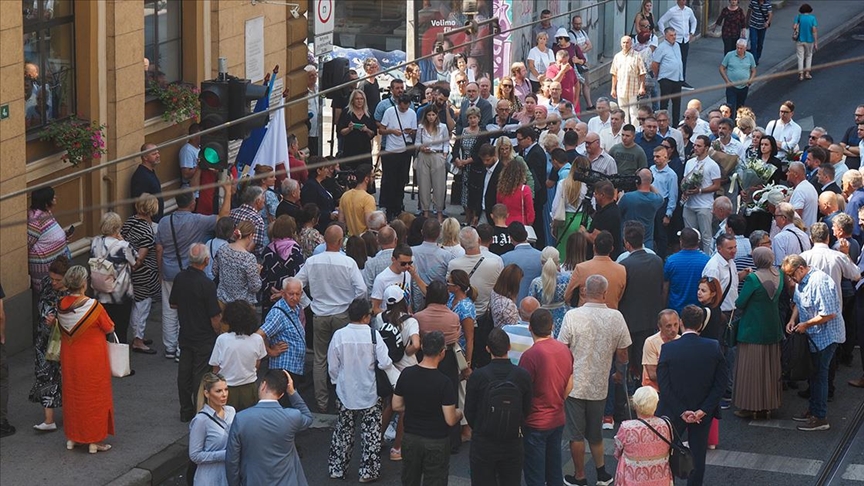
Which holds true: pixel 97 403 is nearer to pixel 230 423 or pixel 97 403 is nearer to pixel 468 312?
pixel 230 423

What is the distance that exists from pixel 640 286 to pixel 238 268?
3.60 metres

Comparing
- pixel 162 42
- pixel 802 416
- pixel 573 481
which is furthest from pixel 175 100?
pixel 802 416

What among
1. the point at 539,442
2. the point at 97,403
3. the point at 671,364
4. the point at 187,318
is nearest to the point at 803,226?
the point at 671,364

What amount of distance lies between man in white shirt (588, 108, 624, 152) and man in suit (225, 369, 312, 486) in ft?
29.1

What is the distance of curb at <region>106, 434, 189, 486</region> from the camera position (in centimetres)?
1099

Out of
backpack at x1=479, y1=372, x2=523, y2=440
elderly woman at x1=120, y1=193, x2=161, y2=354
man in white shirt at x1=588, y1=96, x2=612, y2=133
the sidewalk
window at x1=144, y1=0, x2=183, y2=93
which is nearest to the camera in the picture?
backpack at x1=479, y1=372, x2=523, y2=440

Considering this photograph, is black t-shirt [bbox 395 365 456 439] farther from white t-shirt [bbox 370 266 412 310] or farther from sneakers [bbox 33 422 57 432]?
sneakers [bbox 33 422 57 432]

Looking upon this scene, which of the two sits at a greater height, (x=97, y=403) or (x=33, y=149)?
(x=33, y=149)

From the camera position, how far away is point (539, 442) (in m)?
10.3

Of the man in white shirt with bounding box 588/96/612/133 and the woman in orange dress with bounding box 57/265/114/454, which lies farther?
the man in white shirt with bounding box 588/96/612/133

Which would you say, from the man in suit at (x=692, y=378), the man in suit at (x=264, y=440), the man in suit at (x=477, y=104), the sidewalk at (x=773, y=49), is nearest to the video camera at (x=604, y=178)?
the man in suit at (x=477, y=104)

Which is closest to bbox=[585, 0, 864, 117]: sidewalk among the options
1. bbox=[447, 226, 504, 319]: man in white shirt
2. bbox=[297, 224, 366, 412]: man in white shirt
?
bbox=[447, 226, 504, 319]: man in white shirt

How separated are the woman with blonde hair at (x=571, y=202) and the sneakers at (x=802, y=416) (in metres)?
3.31

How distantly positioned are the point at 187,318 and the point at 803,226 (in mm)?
6191
